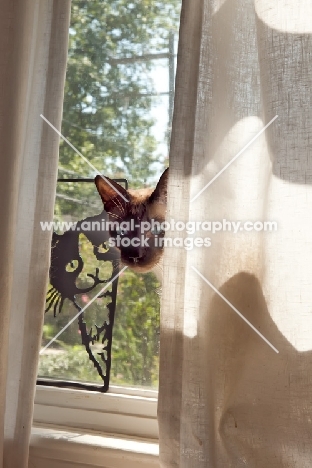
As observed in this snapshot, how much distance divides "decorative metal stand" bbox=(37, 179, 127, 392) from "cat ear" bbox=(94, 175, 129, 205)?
0.08 m

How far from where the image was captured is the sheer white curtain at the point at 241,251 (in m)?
0.75

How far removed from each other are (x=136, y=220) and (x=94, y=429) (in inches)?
17.6

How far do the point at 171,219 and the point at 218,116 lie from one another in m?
0.19

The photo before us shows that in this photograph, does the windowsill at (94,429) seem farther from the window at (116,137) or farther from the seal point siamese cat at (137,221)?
the seal point siamese cat at (137,221)

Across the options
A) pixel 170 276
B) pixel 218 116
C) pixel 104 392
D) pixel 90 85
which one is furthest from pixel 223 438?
pixel 90 85

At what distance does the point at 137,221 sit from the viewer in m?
1.04

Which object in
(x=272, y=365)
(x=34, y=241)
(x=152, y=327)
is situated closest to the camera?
(x=272, y=365)

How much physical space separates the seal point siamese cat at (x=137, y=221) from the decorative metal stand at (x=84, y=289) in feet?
0.18

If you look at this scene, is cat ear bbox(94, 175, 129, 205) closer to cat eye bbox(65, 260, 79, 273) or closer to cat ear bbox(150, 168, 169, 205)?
cat ear bbox(150, 168, 169, 205)

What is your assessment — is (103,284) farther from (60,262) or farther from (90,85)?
(90,85)

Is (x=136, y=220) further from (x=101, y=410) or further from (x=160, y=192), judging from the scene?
(x=101, y=410)

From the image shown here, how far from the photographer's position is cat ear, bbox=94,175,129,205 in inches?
39.8

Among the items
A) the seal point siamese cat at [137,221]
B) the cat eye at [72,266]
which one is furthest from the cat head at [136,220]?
the cat eye at [72,266]

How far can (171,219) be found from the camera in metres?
0.81
